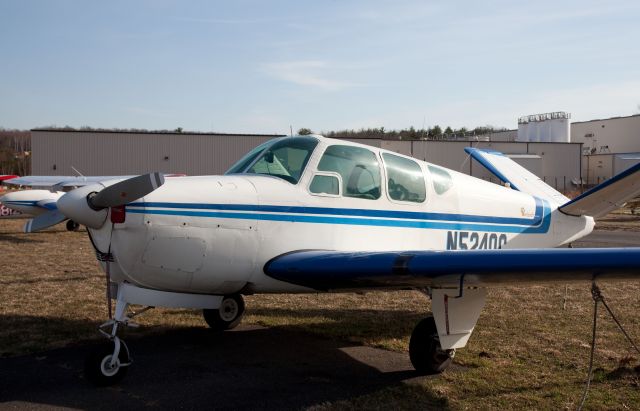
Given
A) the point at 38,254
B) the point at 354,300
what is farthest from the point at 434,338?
the point at 38,254

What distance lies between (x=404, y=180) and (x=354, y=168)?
25.3 inches

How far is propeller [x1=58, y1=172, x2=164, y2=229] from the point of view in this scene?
475 cm

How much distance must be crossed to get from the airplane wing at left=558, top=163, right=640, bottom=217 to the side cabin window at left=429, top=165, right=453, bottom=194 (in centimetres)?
178

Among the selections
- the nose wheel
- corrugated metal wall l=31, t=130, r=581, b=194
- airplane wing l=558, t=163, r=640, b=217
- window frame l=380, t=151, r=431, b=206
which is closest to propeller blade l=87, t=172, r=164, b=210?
the nose wheel

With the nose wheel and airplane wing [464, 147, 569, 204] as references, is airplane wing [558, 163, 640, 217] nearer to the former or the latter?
airplane wing [464, 147, 569, 204]

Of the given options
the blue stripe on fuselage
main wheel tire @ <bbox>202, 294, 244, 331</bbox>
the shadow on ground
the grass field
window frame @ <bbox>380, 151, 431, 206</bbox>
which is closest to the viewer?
the shadow on ground

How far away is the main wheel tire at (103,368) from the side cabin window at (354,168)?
2.55 metres

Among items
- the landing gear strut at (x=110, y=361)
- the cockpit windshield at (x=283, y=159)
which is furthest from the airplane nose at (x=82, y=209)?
the cockpit windshield at (x=283, y=159)

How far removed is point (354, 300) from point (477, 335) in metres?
2.63

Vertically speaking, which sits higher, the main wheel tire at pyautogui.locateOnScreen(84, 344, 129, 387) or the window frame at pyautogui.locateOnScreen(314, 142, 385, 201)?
the window frame at pyautogui.locateOnScreen(314, 142, 385, 201)

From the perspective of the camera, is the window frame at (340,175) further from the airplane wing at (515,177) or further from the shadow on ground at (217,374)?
the airplane wing at (515,177)

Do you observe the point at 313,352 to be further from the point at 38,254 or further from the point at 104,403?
the point at 38,254

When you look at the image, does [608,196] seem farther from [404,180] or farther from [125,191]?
[125,191]

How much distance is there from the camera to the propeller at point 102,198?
15.6ft
